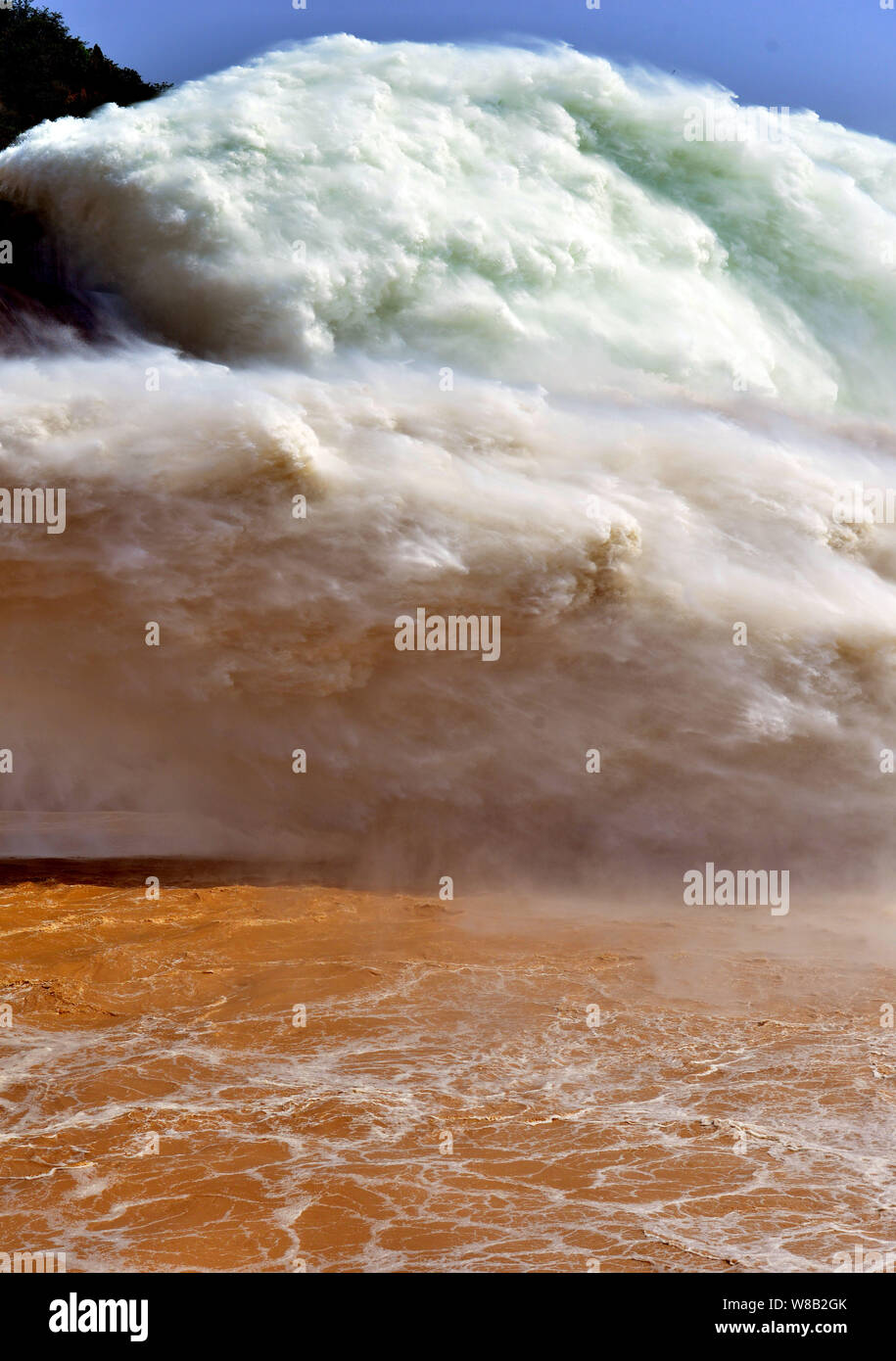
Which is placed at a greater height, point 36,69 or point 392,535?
point 36,69

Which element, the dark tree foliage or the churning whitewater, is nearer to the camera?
the churning whitewater

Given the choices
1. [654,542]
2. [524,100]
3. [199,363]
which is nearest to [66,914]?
[199,363]

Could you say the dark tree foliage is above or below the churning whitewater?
above

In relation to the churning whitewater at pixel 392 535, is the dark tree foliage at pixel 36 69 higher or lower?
higher

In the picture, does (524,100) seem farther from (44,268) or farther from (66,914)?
(66,914)

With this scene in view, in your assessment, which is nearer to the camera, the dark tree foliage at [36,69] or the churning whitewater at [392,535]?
the churning whitewater at [392,535]
